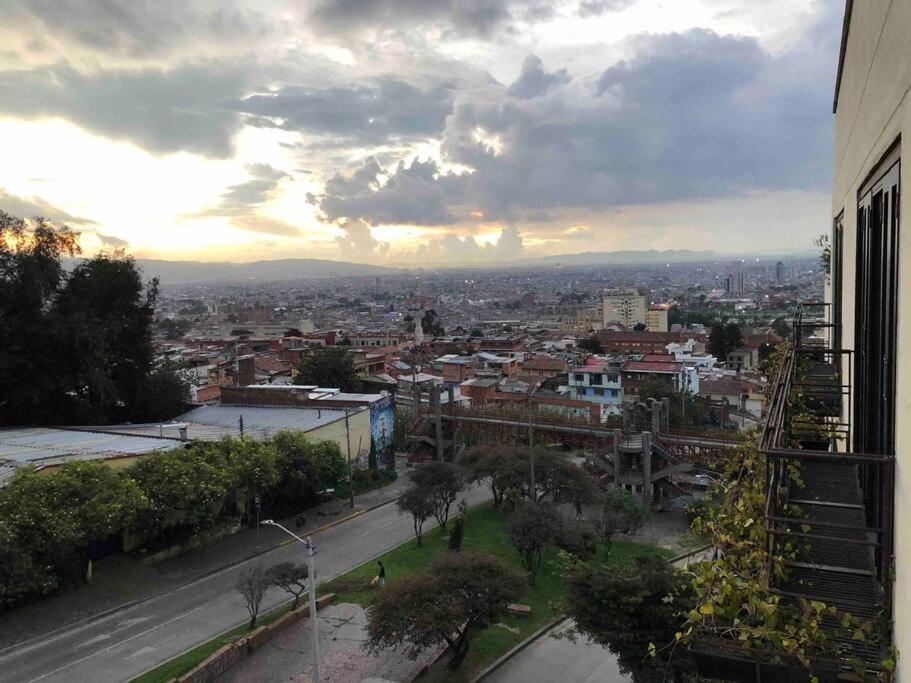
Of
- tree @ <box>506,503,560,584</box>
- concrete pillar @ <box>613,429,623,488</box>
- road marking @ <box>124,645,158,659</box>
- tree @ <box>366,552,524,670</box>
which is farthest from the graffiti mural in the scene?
tree @ <box>366,552,524,670</box>

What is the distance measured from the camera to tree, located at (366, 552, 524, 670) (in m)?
11.8

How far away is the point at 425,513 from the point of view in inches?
816

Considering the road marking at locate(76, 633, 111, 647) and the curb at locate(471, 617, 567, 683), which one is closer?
the curb at locate(471, 617, 567, 683)

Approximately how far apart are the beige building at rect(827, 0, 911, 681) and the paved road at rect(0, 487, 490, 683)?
14271 millimetres

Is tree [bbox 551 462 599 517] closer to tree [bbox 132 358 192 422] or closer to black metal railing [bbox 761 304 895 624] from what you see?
black metal railing [bbox 761 304 895 624]

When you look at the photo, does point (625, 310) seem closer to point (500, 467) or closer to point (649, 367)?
point (649, 367)

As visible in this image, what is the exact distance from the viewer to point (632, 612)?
416 inches

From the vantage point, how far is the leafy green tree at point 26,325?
1046 inches

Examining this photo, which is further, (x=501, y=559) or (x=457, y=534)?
(x=457, y=534)

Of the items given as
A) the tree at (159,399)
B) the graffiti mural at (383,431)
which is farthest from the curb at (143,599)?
the tree at (159,399)

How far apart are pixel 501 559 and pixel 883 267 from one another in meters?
14.4

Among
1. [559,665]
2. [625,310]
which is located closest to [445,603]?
[559,665]

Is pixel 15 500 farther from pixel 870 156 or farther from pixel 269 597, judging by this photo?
pixel 870 156

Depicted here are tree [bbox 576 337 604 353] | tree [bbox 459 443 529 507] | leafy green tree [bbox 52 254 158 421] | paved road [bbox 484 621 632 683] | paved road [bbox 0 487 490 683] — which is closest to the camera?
paved road [bbox 484 621 632 683]
